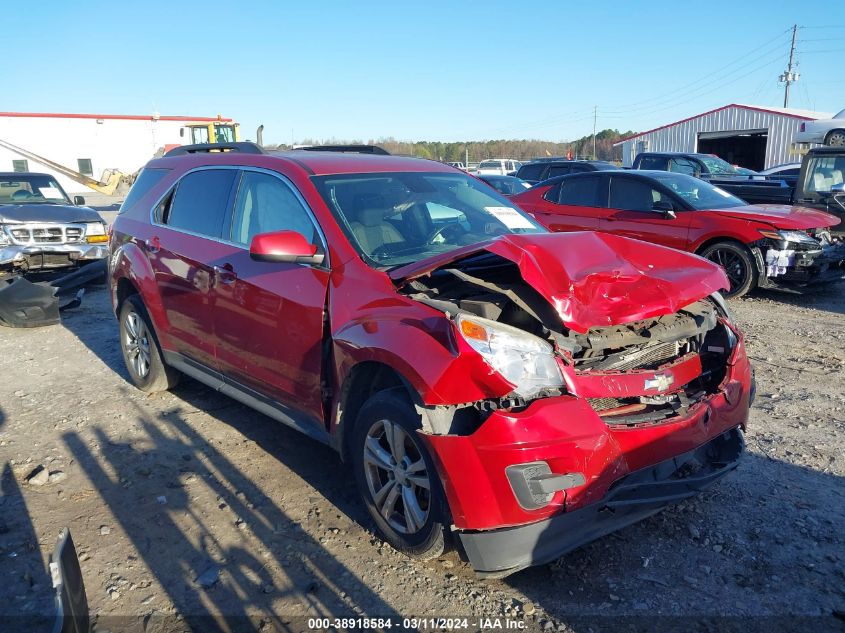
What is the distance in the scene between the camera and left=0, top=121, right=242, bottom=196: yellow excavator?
31.0 meters

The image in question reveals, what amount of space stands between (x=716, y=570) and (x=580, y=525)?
80cm

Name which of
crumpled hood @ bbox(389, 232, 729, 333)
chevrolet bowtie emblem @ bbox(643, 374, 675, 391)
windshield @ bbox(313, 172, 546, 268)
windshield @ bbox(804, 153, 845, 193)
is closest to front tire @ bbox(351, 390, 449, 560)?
crumpled hood @ bbox(389, 232, 729, 333)

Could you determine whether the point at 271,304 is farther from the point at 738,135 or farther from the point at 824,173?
the point at 738,135

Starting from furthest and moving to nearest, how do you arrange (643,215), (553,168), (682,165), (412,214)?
1. (553,168)
2. (682,165)
3. (643,215)
4. (412,214)

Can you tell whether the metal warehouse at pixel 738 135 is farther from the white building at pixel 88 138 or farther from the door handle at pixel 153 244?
the door handle at pixel 153 244

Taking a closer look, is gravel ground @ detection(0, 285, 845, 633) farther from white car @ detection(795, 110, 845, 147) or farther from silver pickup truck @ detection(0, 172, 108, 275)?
white car @ detection(795, 110, 845, 147)

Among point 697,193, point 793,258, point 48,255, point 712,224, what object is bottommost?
point 48,255

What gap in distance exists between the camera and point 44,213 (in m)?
10.1

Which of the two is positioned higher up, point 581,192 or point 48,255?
point 581,192

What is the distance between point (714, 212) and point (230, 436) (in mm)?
6655

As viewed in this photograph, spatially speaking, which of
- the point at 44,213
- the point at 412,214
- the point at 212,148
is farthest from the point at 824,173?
the point at 44,213

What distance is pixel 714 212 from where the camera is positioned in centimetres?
856

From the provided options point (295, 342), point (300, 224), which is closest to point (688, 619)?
point (295, 342)

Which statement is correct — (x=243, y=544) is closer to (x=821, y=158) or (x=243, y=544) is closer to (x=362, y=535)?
(x=362, y=535)
